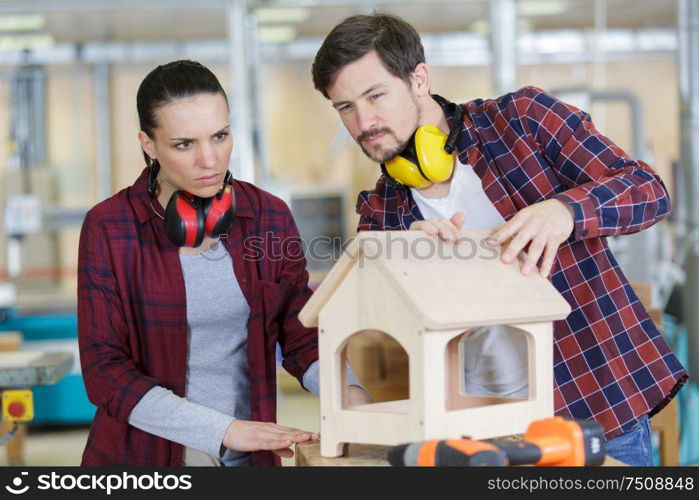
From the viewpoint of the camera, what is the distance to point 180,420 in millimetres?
1369

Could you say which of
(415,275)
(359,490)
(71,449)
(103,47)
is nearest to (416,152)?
(415,275)

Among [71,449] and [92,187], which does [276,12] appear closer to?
[92,187]

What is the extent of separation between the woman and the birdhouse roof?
0.99 ft

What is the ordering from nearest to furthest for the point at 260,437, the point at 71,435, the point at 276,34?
1. the point at 260,437
2. the point at 71,435
3. the point at 276,34

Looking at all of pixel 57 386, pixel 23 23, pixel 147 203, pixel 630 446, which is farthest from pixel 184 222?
pixel 23 23

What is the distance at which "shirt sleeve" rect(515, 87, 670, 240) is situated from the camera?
1350 mm

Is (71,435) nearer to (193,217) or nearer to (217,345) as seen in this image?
(217,345)

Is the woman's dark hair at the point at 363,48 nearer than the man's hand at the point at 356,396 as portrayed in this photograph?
No

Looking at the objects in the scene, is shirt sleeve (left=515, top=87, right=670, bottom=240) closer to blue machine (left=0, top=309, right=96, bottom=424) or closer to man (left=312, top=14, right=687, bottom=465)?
man (left=312, top=14, right=687, bottom=465)

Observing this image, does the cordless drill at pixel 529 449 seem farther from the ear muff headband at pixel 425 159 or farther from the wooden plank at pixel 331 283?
the ear muff headband at pixel 425 159

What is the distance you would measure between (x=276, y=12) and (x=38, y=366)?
5.91 m

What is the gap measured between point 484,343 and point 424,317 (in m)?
0.45

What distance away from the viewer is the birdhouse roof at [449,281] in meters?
1.16

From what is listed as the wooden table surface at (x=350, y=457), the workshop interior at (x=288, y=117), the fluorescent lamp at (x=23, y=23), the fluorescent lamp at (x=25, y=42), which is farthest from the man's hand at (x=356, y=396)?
the fluorescent lamp at (x=25, y=42)
